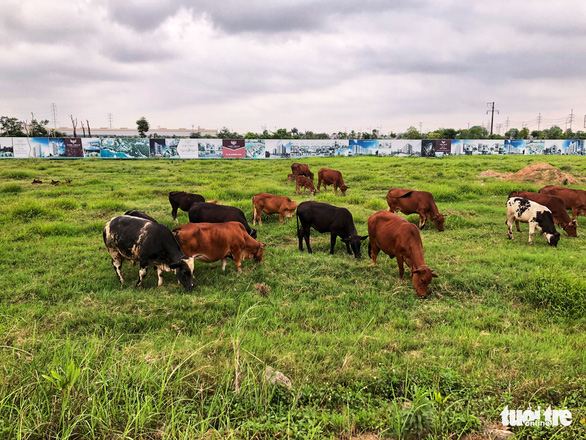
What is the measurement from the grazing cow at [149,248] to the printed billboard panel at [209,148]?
32938 millimetres

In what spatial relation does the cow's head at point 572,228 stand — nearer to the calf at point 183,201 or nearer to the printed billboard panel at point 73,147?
the calf at point 183,201

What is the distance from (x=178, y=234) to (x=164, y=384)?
3.60m

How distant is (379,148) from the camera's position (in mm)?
40719

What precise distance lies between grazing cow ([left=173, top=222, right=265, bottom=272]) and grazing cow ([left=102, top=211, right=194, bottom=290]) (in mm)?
299

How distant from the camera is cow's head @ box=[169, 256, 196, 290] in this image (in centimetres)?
524

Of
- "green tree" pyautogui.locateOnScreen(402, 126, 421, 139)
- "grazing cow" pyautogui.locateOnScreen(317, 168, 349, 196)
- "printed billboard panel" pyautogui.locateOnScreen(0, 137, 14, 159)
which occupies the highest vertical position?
"green tree" pyautogui.locateOnScreen(402, 126, 421, 139)

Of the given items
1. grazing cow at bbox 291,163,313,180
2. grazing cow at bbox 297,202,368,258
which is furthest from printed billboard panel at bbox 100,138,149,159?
grazing cow at bbox 297,202,368,258

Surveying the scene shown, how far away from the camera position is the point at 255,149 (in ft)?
124

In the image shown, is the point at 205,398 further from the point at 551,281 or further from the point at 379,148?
the point at 379,148

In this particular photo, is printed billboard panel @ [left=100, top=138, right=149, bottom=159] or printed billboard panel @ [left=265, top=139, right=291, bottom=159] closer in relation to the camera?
printed billboard panel @ [left=100, top=138, right=149, bottom=159]

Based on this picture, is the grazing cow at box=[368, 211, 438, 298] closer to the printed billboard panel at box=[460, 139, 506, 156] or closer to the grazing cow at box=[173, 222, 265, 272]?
the grazing cow at box=[173, 222, 265, 272]

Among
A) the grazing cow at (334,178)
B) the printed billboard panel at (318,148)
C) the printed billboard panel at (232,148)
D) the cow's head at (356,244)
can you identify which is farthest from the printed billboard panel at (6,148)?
the cow's head at (356,244)

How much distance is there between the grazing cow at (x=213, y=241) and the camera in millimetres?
5793

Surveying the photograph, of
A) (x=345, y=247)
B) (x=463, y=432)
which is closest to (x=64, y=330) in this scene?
(x=463, y=432)
